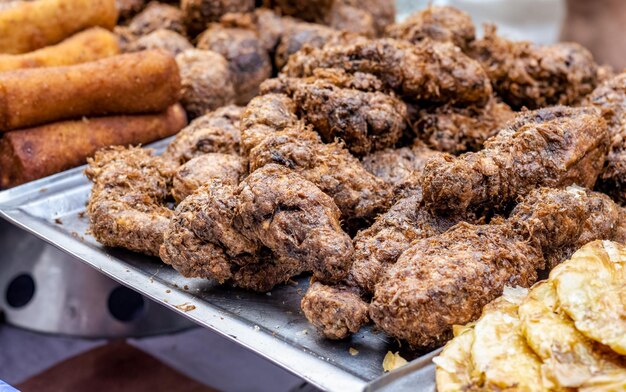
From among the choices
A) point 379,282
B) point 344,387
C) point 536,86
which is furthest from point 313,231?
point 536,86

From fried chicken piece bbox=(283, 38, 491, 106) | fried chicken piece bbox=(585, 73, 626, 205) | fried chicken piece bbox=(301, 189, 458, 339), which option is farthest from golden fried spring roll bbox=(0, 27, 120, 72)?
fried chicken piece bbox=(585, 73, 626, 205)

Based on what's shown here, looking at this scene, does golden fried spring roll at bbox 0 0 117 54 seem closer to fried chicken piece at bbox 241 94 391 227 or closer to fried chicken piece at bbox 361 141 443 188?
fried chicken piece at bbox 241 94 391 227

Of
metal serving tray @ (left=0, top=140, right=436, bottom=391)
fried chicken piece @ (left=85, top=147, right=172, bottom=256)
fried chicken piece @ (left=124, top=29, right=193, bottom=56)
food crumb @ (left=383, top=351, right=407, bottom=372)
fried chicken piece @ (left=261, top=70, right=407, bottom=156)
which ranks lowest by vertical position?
metal serving tray @ (left=0, top=140, right=436, bottom=391)

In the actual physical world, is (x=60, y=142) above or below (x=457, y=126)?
below

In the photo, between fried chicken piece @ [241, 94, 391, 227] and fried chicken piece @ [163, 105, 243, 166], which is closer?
fried chicken piece @ [241, 94, 391, 227]

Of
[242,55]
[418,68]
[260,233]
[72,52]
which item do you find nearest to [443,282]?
[260,233]

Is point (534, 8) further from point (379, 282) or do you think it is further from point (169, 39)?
point (379, 282)

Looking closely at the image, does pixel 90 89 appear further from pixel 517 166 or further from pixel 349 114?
pixel 517 166
